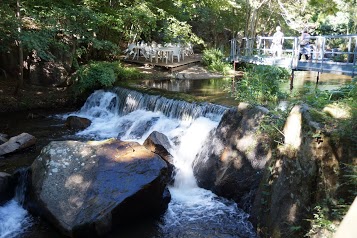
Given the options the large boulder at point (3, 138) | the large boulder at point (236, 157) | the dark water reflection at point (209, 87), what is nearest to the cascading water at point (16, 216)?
the large boulder at point (3, 138)

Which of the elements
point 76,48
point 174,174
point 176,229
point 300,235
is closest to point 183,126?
point 174,174

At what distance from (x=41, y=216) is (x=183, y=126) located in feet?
15.6

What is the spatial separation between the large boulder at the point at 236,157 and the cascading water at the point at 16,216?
3.54 metres

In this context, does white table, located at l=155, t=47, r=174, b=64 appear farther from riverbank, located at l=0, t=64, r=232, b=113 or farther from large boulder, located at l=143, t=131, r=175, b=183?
large boulder, located at l=143, t=131, r=175, b=183

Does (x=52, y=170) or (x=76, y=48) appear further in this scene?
(x=76, y=48)

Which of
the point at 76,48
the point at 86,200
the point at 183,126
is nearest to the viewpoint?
the point at 86,200

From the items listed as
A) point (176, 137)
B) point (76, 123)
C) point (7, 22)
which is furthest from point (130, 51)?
point (176, 137)

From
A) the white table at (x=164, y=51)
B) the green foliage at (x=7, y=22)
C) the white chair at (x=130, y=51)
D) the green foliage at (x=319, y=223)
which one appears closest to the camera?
the green foliage at (x=319, y=223)

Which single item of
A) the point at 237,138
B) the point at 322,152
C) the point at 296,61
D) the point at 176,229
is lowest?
the point at 176,229

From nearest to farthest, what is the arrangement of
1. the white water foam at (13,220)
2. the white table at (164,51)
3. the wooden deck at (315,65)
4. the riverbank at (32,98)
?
the white water foam at (13,220) → the wooden deck at (315,65) → the riverbank at (32,98) → the white table at (164,51)

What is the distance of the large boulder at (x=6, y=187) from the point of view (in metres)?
6.27

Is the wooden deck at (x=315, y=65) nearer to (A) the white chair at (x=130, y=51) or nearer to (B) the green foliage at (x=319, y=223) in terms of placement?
(B) the green foliage at (x=319, y=223)

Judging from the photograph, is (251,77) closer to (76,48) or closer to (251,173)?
(251,173)

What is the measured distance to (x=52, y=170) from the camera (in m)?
5.89
